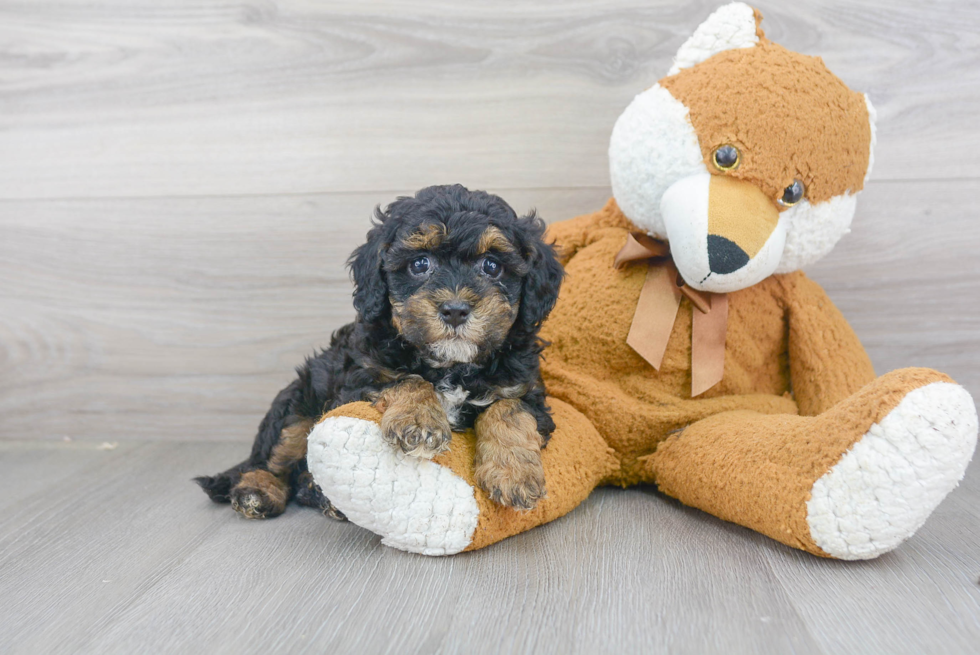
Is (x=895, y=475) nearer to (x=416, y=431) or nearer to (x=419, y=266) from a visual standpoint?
(x=416, y=431)

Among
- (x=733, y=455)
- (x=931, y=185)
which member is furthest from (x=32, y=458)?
(x=931, y=185)

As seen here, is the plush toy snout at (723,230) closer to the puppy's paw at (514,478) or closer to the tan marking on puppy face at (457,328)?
the tan marking on puppy face at (457,328)

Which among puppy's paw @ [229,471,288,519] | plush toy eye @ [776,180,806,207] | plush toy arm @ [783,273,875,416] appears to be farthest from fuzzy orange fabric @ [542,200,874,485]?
puppy's paw @ [229,471,288,519]

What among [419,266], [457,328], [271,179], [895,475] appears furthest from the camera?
[271,179]

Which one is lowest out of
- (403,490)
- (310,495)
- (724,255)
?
(310,495)

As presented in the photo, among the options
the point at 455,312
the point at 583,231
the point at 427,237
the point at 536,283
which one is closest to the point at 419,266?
the point at 427,237

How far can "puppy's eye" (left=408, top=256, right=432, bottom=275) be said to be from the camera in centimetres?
164

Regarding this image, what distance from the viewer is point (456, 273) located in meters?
1.61

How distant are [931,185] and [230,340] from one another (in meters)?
2.64

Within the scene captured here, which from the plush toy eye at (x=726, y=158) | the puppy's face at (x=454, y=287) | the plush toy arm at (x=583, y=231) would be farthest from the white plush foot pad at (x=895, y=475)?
the plush toy arm at (x=583, y=231)

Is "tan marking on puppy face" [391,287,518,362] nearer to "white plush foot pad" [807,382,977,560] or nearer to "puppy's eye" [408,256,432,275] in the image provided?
"puppy's eye" [408,256,432,275]

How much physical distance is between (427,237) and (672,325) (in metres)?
0.80

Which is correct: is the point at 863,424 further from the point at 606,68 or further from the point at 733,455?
the point at 606,68

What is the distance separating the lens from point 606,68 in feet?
7.93
